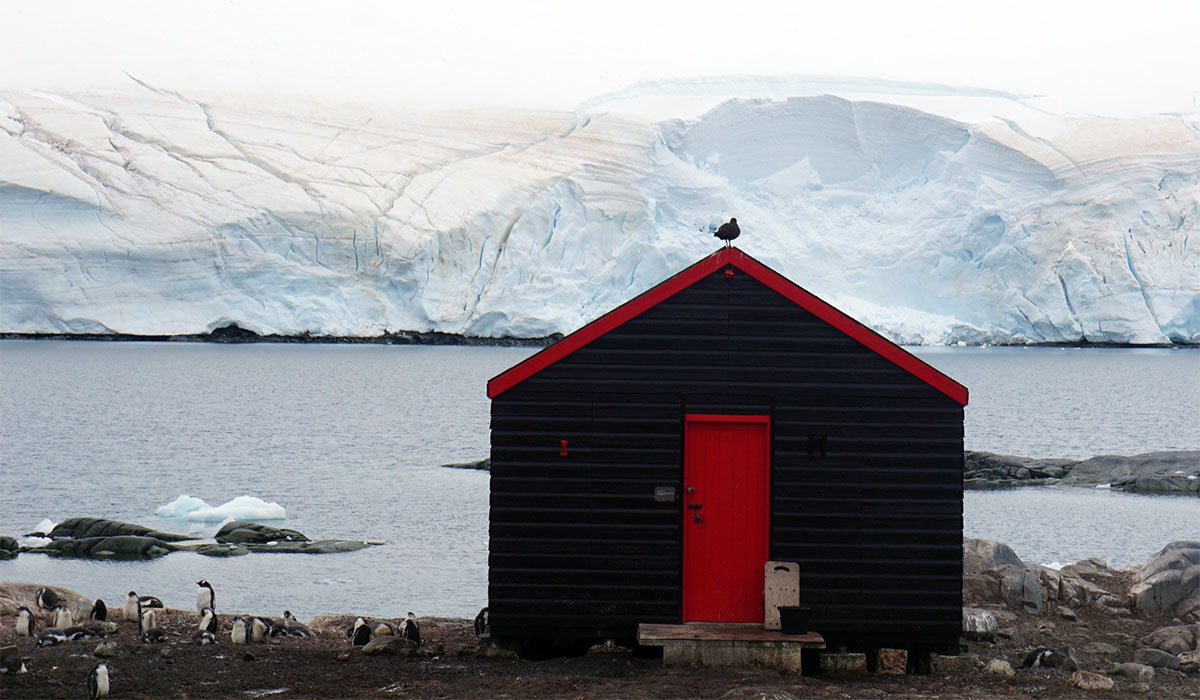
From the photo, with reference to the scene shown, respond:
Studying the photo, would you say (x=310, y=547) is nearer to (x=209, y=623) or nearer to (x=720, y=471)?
(x=209, y=623)

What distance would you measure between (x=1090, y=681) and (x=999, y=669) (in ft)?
2.22

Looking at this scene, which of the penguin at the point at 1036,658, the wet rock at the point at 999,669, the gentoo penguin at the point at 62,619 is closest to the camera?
the wet rock at the point at 999,669

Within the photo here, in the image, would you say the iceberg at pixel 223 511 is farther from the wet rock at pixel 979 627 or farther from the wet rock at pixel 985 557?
the wet rock at pixel 979 627

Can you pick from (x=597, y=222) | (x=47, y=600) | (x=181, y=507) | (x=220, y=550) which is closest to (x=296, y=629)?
(x=47, y=600)

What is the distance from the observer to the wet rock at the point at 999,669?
9.19 m

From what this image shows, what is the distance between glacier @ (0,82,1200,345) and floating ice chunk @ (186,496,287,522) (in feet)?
125

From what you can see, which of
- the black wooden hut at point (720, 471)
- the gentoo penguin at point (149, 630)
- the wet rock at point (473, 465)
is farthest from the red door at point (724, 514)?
the wet rock at point (473, 465)

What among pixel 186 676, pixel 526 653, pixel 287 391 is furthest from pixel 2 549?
pixel 287 391

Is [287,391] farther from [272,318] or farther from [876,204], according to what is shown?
[876,204]

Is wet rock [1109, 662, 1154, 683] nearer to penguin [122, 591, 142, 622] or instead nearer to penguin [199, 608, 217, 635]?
penguin [199, 608, 217, 635]

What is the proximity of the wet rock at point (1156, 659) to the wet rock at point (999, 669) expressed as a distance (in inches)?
59.0

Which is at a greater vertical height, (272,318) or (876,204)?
(876,204)

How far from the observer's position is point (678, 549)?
9.34m

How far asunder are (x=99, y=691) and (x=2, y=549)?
43.7 ft
